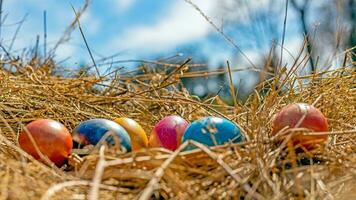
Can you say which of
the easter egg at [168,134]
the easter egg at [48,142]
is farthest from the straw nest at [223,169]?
the easter egg at [168,134]

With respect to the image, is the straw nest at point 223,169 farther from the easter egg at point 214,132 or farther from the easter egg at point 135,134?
the easter egg at point 135,134

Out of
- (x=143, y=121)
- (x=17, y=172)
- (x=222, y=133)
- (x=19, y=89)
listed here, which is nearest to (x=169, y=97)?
(x=143, y=121)

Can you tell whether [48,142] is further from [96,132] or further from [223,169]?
[223,169]

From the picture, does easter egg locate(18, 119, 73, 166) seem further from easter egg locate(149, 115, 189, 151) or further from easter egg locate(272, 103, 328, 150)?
easter egg locate(272, 103, 328, 150)

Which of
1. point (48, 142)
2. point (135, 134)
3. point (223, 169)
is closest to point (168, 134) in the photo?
point (135, 134)

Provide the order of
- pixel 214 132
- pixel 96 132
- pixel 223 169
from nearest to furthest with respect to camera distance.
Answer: pixel 223 169 < pixel 214 132 < pixel 96 132

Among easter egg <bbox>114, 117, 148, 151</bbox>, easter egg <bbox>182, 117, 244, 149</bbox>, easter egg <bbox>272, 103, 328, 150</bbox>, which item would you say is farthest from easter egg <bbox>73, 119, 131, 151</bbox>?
easter egg <bbox>272, 103, 328, 150</bbox>

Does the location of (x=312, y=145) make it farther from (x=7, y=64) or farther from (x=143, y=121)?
(x=7, y=64)
